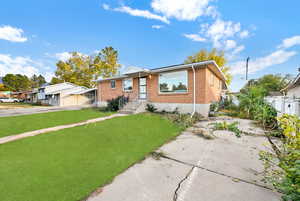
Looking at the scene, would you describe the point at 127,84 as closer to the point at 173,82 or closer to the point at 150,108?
the point at 150,108

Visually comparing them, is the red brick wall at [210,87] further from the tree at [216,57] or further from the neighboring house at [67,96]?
the neighboring house at [67,96]

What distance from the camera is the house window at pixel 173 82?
331 inches

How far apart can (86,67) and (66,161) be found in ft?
95.4

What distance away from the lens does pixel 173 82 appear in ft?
29.0

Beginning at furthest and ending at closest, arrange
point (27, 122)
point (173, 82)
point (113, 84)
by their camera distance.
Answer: point (113, 84)
point (173, 82)
point (27, 122)

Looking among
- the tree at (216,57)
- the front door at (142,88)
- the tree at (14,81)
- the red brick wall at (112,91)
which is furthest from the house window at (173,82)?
the tree at (14,81)

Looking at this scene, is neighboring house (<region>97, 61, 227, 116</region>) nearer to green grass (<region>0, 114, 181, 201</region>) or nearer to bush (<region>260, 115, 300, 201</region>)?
green grass (<region>0, 114, 181, 201</region>)

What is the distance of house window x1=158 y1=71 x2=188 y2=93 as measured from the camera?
8414mm

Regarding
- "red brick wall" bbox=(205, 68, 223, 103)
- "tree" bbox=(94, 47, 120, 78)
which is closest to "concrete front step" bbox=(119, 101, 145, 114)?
"red brick wall" bbox=(205, 68, 223, 103)

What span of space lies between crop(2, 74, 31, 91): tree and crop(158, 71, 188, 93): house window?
191ft

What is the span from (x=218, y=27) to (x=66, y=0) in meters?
13.2

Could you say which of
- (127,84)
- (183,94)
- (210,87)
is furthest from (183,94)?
(127,84)

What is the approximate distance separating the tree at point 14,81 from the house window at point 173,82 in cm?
5827

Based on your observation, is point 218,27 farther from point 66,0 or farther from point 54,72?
point 54,72
